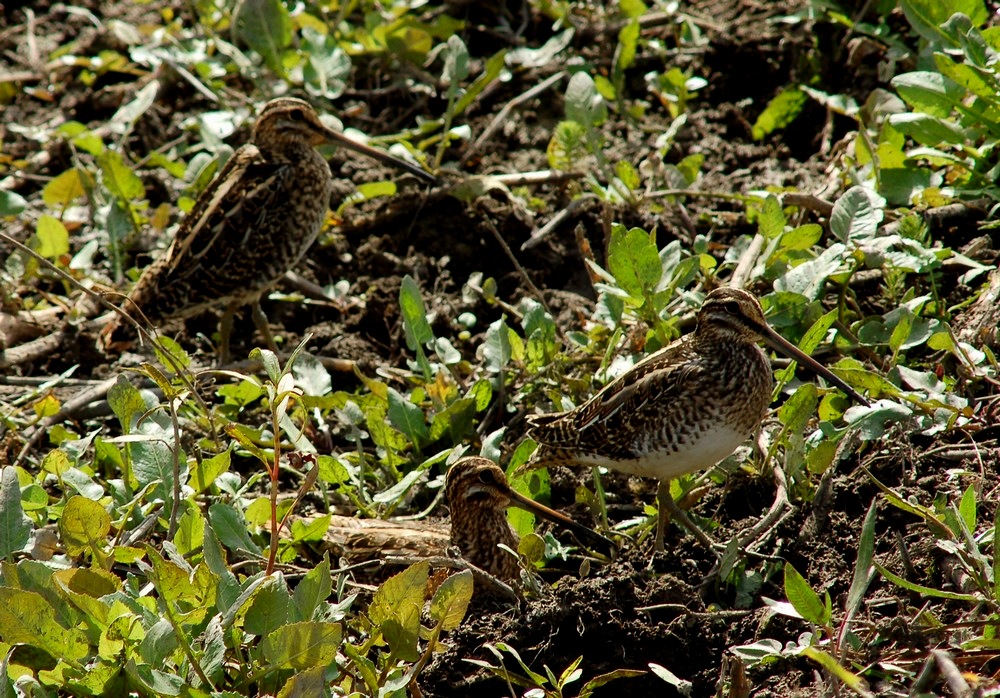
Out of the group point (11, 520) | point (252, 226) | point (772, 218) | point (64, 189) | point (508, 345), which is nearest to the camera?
point (11, 520)

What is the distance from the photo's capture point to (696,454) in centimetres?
434

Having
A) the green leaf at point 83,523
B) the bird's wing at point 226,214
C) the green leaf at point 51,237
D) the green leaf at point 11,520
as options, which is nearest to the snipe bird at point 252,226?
the bird's wing at point 226,214

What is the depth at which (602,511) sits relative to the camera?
4.62 meters

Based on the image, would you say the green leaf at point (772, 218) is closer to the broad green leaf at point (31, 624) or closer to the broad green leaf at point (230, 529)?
the broad green leaf at point (230, 529)

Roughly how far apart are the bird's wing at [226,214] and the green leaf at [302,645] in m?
3.00

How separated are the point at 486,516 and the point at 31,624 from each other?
1730mm

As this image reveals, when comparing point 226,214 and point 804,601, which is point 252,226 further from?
point 804,601

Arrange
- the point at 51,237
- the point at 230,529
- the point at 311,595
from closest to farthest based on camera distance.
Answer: the point at 311,595, the point at 230,529, the point at 51,237

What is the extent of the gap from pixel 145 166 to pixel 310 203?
166cm

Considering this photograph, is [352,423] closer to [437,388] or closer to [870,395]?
[437,388]


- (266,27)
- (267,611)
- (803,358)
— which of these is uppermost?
(266,27)

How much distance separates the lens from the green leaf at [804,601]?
3.25 meters

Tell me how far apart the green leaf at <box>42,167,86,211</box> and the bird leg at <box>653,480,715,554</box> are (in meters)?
4.01

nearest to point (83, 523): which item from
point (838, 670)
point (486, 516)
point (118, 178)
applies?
point (486, 516)
